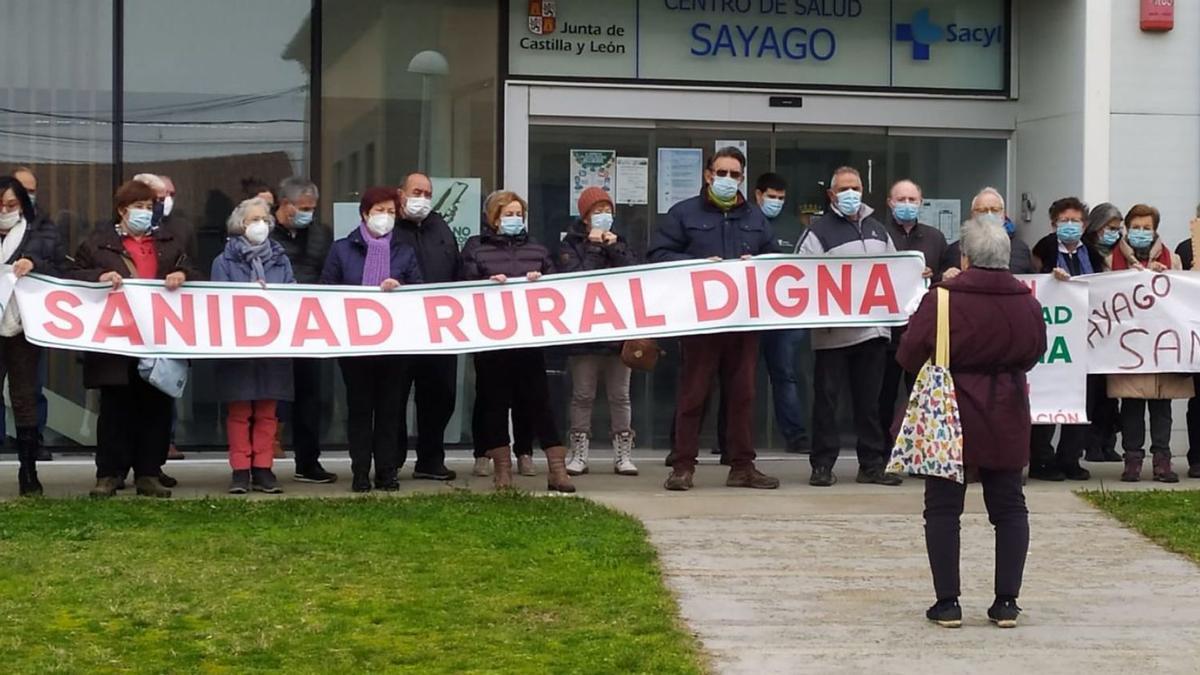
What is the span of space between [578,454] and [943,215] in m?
4.11

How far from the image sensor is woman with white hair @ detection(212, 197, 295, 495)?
11.2 m

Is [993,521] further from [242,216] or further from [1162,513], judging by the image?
[242,216]

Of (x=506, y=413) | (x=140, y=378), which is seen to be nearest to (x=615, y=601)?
(x=506, y=413)

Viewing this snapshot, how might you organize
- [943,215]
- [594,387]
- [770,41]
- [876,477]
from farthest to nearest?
[943,215] → [770,41] → [594,387] → [876,477]

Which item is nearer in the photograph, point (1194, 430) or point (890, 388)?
point (890, 388)

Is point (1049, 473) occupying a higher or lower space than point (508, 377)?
lower

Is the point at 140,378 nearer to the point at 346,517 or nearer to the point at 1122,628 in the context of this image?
the point at 346,517

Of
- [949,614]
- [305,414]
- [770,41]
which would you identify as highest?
[770,41]

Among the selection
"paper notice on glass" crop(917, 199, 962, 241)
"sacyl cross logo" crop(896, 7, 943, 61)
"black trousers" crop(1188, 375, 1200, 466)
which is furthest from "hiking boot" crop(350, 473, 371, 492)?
"sacyl cross logo" crop(896, 7, 943, 61)

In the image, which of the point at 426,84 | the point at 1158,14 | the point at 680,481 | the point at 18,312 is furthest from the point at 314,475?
the point at 1158,14

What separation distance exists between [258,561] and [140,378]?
7.90 ft

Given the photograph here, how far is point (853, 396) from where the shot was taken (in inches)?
473

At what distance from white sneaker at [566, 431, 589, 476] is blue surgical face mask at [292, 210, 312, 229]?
2.26 meters

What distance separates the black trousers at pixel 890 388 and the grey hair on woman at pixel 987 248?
13.7 ft
